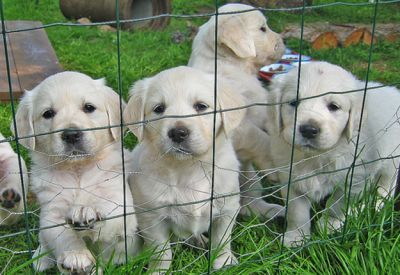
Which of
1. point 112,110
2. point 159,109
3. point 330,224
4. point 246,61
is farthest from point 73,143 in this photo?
point 246,61

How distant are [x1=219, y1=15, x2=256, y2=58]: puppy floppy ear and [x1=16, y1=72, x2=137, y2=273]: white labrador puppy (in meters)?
1.53

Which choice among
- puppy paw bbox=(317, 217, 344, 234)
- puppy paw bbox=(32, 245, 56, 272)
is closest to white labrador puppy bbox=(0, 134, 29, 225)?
puppy paw bbox=(32, 245, 56, 272)

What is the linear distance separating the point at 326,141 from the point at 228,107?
1.99ft

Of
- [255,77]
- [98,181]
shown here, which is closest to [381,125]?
[255,77]

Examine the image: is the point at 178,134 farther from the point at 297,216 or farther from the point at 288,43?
the point at 288,43

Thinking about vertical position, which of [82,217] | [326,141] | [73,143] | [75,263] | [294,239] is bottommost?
[294,239]

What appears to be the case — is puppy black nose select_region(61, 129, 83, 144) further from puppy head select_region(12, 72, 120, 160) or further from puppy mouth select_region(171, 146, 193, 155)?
puppy mouth select_region(171, 146, 193, 155)

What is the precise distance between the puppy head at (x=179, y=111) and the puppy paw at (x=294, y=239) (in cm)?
76

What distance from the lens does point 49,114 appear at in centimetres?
317

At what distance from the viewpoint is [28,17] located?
28.2ft

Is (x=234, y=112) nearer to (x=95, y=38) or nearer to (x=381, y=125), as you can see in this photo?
(x=381, y=125)

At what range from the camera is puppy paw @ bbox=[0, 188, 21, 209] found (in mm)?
3646

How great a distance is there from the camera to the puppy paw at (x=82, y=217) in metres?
2.82

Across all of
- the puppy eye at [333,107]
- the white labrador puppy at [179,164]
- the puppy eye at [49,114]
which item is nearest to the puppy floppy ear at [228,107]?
the white labrador puppy at [179,164]
